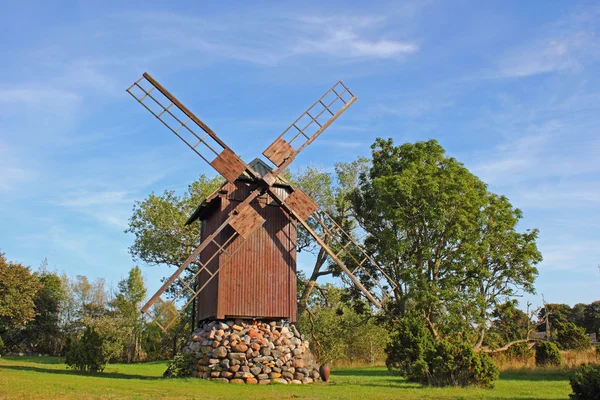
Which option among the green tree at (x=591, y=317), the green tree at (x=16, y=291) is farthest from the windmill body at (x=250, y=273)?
the green tree at (x=591, y=317)

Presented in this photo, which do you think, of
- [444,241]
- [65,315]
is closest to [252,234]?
[444,241]

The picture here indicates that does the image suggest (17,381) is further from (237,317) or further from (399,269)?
(399,269)

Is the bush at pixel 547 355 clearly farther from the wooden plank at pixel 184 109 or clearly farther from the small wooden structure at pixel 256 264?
the wooden plank at pixel 184 109

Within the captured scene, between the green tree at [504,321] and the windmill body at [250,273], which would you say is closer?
the windmill body at [250,273]

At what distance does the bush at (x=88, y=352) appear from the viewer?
21344 mm

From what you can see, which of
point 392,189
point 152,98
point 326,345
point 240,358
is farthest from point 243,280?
point 326,345

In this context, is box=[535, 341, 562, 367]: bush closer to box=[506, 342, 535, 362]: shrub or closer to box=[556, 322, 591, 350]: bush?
box=[506, 342, 535, 362]: shrub

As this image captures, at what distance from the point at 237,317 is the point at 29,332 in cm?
3242

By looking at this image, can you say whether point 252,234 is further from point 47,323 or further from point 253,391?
point 47,323

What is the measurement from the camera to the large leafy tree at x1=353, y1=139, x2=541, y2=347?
24.7m

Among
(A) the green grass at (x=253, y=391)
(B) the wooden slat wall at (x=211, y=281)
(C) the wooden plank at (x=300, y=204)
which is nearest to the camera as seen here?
(A) the green grass at (x=253, y=391)

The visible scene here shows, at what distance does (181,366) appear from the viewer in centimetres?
1928

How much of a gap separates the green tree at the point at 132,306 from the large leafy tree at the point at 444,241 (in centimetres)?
2387

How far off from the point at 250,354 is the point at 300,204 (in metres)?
5.61
